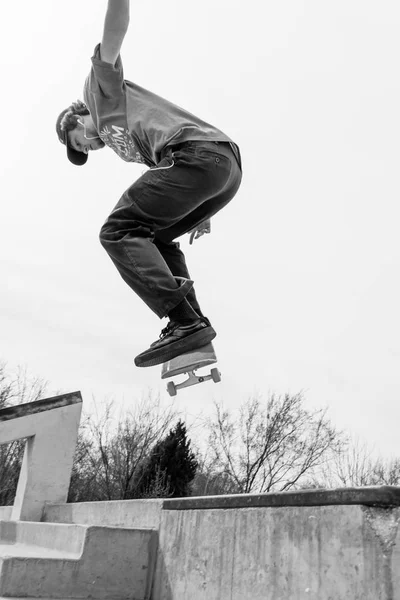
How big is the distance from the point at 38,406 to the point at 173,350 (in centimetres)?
389

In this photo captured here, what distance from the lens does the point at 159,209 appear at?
285 centimetres

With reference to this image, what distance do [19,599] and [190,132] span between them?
276 cm

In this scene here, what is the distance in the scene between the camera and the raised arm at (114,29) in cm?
260

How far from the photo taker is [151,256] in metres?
2.88

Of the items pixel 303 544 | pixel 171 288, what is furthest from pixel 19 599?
pixel 171 288

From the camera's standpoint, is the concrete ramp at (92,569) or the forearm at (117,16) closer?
the forearm at (117,16)

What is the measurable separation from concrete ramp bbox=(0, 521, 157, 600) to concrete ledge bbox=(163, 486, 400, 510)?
0.43 meters

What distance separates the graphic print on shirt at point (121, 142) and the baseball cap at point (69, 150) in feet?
1.11

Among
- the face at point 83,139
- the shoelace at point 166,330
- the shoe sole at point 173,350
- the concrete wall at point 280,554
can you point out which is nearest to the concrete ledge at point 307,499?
the concrete wall at point 280,554

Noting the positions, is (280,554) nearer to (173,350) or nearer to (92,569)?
(173,350)

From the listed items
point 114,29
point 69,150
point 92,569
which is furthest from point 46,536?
point 114,29

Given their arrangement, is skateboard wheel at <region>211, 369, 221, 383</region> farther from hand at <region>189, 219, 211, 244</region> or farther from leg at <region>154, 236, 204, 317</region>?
hand at <region>189, 219, 211, 244</region>

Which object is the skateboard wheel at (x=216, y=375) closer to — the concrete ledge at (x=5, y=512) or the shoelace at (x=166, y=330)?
the shoelace at (x=166, y=330)

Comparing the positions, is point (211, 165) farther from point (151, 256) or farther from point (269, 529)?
point (269, 529)
